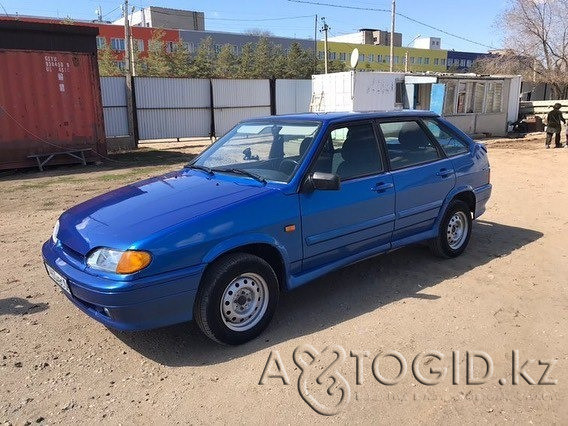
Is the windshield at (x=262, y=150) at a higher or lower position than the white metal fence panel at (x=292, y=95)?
lower

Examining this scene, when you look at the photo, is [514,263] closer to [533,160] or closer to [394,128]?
[394,128]

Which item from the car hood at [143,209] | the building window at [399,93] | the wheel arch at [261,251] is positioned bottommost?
the wheel arch at [261,251]

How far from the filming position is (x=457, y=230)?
5.31 meters

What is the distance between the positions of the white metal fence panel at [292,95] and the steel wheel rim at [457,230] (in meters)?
16.9

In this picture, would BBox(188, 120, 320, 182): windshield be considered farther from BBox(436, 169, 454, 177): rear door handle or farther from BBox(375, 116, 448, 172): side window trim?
BBox(436, 169, 454, 177): rear door handle

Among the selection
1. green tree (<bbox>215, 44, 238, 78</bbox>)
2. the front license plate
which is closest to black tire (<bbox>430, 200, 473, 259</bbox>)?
the front license plate

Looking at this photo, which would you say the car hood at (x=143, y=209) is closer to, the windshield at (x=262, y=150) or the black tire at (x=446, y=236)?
the windshield at (x=262, y=150)

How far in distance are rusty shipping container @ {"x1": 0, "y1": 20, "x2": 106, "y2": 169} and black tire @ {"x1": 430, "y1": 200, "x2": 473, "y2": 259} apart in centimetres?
1067

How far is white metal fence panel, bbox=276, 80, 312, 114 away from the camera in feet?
70.2

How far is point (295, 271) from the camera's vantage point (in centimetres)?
377

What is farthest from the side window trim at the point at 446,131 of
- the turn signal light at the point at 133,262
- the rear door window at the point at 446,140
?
the turn signal light at the point at 133,262

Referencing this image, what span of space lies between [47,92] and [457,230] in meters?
10.9

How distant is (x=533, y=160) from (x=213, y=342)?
41.7 feet

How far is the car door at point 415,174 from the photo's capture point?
14.8 ft
